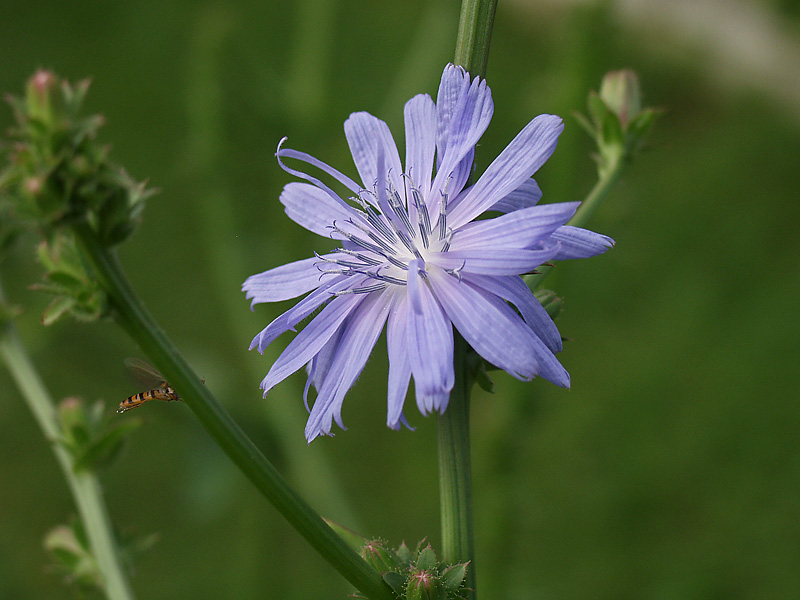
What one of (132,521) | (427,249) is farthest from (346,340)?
(132,521)

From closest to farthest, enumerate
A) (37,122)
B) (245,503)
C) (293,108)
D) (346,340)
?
1. (37,122)
2. (346,340)
3. (293,108)
4. (245,503)

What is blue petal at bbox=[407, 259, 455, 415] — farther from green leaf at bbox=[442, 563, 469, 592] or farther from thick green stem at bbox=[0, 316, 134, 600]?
thick green stem at bbox=[0, 316, 134, 600]

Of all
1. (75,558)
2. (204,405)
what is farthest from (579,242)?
(75,558)

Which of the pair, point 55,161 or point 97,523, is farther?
point 97,523

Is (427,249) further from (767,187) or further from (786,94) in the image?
(786,94)

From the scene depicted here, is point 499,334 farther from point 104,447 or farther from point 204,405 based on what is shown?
point 104,447

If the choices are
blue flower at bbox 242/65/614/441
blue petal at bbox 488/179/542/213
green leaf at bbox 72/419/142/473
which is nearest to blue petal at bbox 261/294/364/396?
blue flower at bbox 242/65/614/441
